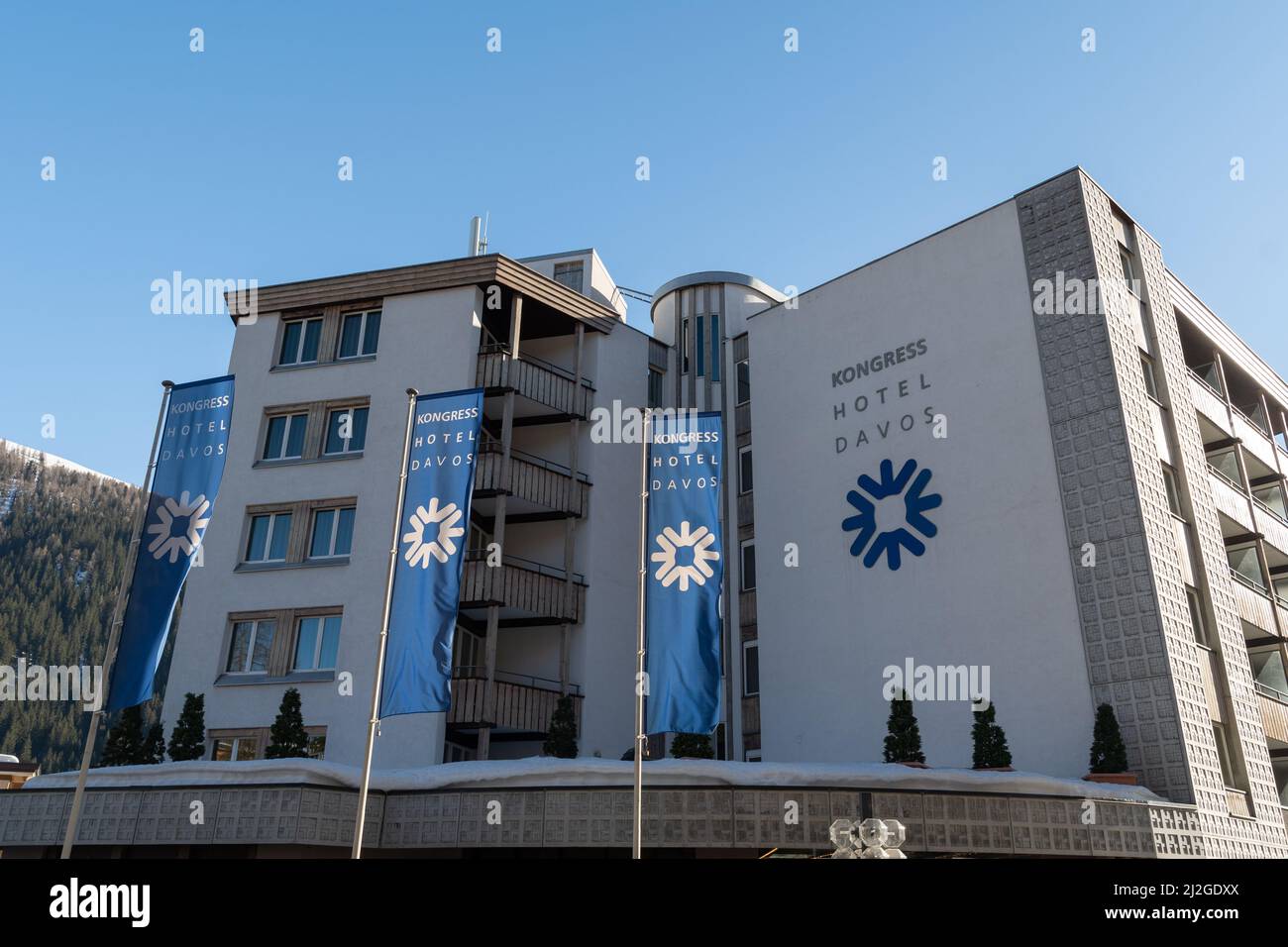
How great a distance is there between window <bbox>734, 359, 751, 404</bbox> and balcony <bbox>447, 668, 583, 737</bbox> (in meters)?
12.3

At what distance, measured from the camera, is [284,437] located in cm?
3203

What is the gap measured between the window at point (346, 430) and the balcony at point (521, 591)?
508 cm

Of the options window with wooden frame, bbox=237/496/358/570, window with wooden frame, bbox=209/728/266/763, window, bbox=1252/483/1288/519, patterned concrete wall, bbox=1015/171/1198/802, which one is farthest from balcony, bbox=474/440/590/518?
window, bbox=1252/483/1288/519

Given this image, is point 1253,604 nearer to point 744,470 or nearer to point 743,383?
point 744,470

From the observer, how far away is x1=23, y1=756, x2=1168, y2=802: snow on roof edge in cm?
1873

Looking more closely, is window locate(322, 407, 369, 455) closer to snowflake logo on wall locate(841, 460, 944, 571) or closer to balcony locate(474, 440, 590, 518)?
balcony locate(474, 440, 590, 518)

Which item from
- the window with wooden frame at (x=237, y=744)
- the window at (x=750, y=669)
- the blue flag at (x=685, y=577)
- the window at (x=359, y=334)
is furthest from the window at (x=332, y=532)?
the blue flag at (x=685, y=577)

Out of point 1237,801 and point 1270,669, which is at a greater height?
point 1270,669

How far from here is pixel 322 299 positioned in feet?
109

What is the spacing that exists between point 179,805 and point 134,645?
3209 millimetres

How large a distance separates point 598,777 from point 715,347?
21.7 m

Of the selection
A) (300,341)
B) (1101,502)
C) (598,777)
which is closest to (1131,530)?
(1101,502)

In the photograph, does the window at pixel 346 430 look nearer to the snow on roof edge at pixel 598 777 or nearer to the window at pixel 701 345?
the window at pixel 701 345
